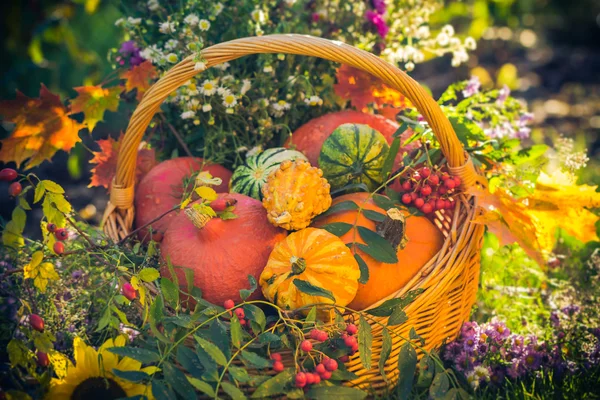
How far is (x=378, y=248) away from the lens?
1721 mm

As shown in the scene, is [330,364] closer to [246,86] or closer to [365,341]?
[365,341]

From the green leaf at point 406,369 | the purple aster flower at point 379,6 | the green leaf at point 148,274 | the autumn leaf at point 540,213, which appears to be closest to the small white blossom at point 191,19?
the purple aster flower at point 379,6

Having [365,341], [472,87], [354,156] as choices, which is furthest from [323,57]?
[472,87]

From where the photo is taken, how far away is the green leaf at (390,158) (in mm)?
1914

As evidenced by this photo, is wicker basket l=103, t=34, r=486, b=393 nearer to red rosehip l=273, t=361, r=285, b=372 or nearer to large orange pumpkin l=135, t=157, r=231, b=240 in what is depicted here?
red rosehip l=273, t=361, r=285, b=372

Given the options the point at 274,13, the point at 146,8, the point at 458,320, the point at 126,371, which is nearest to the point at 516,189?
the point at 458,320

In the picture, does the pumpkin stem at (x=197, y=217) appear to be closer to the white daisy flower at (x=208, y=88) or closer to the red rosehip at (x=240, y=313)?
the red rosehip at (x=240, y=313)

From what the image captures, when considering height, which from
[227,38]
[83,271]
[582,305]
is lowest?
[83,271]

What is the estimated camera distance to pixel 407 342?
1599mm

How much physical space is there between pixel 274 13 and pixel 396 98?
61 centimetres

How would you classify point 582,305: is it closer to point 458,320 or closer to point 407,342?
point 458,320

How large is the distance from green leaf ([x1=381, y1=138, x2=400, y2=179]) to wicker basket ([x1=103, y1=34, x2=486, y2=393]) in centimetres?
16

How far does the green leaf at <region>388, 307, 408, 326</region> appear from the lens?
159 centimetres

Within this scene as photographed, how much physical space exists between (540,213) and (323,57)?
37.3 inches
